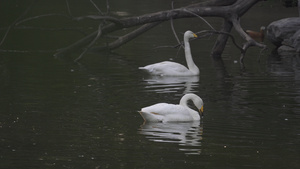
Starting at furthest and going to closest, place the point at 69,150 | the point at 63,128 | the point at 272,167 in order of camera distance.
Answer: the point at 63,128 < the point at 69,150 < the point at 272,167

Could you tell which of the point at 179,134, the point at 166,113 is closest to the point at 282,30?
the point at 166,113

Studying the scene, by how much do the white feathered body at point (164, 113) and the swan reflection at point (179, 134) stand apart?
0.30 feet

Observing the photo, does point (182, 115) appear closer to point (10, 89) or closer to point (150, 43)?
point (10, 89)

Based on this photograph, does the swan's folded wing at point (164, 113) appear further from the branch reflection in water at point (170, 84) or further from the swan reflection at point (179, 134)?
the branch reflection in water at point (170, 84)

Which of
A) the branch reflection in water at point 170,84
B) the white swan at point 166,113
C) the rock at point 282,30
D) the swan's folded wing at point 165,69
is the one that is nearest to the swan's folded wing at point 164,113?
the white swan at point 166,113

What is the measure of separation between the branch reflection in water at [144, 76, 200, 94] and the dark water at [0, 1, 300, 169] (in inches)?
0.8


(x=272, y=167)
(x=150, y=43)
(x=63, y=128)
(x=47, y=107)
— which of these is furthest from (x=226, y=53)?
(x=272, y=167)

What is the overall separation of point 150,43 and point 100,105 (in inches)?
444

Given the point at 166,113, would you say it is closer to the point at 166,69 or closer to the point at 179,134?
the point at 179,134

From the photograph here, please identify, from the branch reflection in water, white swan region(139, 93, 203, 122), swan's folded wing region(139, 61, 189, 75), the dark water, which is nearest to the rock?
the dark water

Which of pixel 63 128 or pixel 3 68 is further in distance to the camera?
pixel 3 68

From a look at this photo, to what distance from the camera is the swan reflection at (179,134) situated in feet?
32.0

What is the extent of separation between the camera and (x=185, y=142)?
9.98 metres

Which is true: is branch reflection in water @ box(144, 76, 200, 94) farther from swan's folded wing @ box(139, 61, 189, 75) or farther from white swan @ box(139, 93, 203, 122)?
white swan @ box(139, 93, 203, 122)
